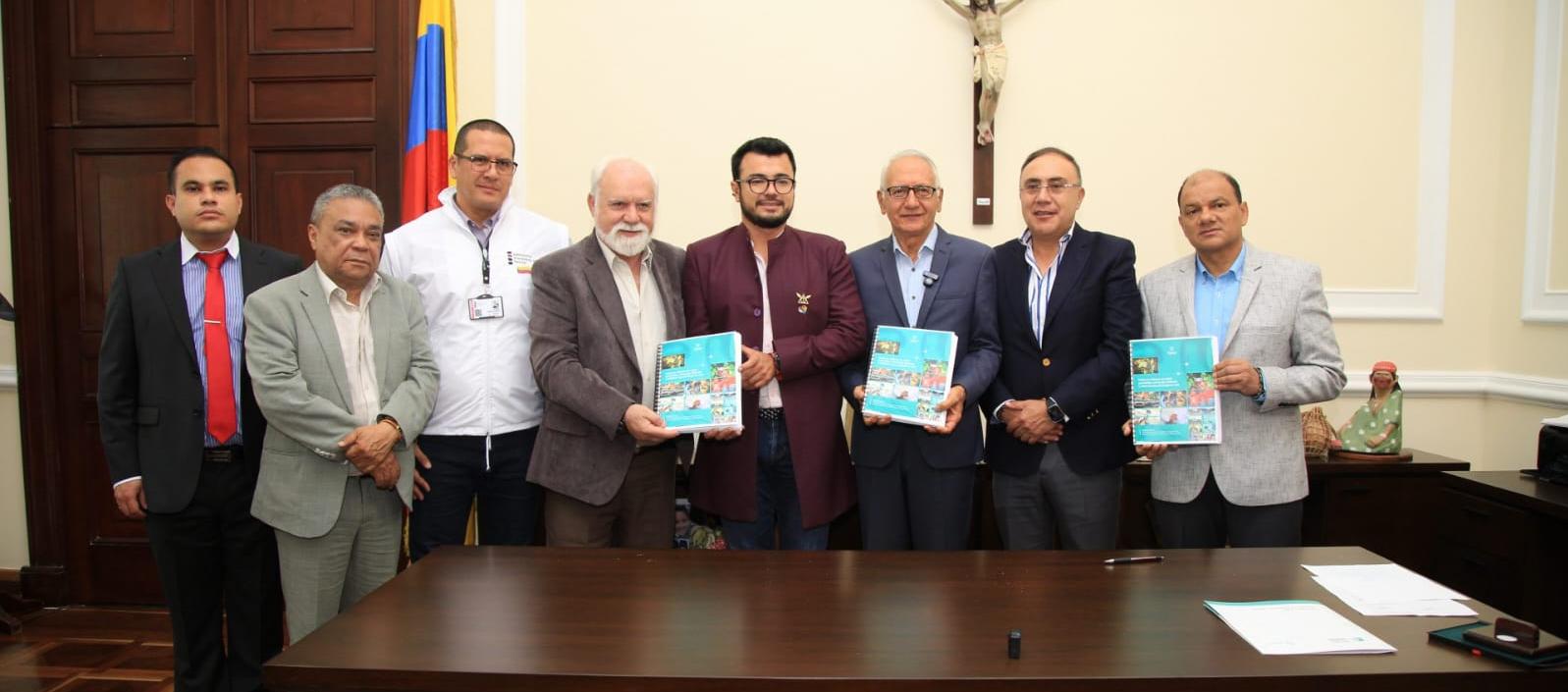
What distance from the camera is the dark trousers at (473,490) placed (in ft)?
9.60

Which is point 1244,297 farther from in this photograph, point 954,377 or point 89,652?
point 89,652

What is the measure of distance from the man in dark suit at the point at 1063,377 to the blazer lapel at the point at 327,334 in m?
1.94

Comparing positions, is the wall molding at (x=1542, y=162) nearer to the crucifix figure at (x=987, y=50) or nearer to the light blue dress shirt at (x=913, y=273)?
the crucifix figure at (x=987, y=50)

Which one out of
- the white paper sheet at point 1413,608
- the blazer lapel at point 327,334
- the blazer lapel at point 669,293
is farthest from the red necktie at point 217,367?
the white paper sheet at point 1413,608

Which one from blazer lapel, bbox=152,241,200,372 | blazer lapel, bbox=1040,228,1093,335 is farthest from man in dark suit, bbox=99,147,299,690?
blazer lapel, bbox=1040,228,1093,335

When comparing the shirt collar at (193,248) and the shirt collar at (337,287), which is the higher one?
the shirt collar at (193,248)

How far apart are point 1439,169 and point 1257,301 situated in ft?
7.43

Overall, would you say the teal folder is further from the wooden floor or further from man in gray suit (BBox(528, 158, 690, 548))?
the wooden floor

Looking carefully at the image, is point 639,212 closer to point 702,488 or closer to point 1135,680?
point 702,488

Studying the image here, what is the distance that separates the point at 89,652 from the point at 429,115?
8.70 feet

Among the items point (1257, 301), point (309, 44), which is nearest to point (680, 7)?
point (309, 44)

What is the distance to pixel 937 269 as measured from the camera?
3.01 metres

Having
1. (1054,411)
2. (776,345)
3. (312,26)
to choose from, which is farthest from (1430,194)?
(312,26)

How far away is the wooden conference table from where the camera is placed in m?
1.55
